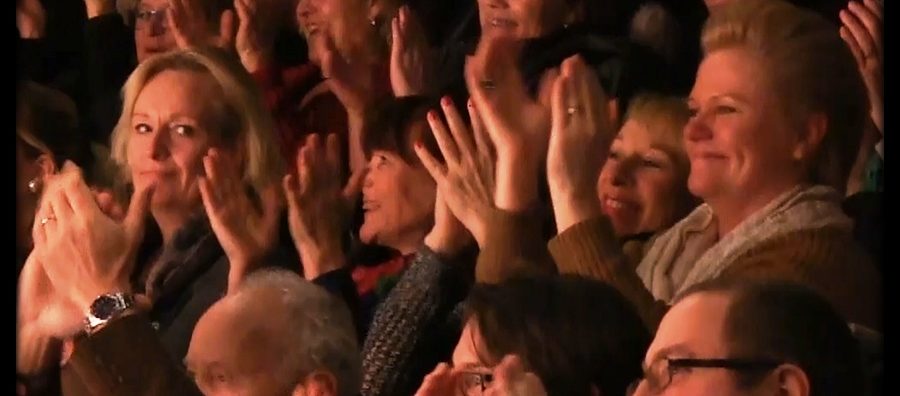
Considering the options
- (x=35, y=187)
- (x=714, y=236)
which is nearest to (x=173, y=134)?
(x=35, y=187)

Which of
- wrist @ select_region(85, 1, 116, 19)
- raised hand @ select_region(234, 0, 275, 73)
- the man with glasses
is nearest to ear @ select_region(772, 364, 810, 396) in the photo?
the man with glasses

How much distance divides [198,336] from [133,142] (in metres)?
0.29

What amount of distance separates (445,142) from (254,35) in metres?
0.33

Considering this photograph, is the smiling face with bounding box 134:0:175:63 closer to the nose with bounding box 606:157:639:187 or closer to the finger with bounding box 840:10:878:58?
the nose with bounding box 606:157:639:187

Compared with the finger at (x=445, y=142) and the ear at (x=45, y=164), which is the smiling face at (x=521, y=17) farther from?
the ear at (x=45, y=164)

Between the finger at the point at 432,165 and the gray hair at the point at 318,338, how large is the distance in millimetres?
195

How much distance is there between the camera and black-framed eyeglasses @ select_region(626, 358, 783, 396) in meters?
1.82

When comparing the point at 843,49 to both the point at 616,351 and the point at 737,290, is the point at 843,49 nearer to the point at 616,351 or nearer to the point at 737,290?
the point at 737,290

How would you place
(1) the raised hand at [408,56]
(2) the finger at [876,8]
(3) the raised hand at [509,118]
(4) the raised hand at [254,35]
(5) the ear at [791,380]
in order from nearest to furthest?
(5) the ear at [791,380], (2) the finger at [876,8], (3) the raised hand at [509,118], (1) the raised hand at [408,56], (4) the raised hand at [254,35]

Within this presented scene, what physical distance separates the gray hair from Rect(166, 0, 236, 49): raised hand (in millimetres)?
372

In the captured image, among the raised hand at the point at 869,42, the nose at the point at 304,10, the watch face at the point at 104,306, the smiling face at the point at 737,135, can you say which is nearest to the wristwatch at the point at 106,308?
the watch face at the point at 104,306

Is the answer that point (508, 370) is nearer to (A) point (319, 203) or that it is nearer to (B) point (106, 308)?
(A) point (319, 203)

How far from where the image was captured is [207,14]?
7.48 feet

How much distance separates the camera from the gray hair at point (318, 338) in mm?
2078
